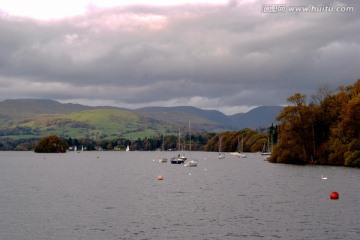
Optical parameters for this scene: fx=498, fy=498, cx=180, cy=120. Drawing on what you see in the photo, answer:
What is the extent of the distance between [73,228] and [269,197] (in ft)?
123

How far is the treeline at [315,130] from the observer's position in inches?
6127

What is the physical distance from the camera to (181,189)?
9631 centimetres

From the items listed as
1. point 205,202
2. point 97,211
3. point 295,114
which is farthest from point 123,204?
point 295,114

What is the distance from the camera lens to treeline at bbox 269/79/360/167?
156 meters

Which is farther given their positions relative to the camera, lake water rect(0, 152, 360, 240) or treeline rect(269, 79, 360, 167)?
treeline rect(269, 79, 360, 167)

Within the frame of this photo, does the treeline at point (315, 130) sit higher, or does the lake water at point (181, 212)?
the treeline at point (315, 130)

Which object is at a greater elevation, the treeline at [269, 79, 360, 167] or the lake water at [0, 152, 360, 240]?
the treeline at [269, 79, 360, 167]

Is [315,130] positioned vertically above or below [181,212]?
above

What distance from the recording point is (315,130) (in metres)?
167

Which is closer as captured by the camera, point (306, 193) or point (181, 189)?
point (306, 193)

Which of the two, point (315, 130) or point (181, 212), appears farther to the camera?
point (315, 130)

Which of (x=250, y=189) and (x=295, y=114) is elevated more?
(x=295, y=114)

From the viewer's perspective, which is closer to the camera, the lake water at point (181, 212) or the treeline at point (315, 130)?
the lake water at point (181, 212)

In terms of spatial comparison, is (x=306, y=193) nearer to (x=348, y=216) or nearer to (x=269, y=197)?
(x=269, y=197)
